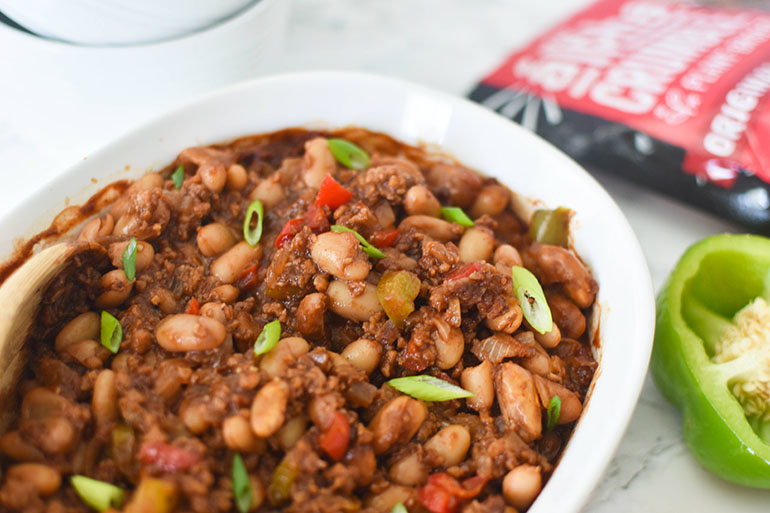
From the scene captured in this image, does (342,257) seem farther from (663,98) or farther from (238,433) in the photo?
(663,98)

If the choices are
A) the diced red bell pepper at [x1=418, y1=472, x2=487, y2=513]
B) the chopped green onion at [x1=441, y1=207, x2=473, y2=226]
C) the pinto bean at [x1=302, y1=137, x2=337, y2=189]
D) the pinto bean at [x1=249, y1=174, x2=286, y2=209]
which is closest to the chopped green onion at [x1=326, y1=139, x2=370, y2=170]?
the pinto bean at [x1=302, y1=137, x2=337, y2=189]

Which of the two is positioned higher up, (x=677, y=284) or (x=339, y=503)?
(x=339, y=503)

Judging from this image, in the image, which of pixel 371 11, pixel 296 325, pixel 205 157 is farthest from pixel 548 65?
pixel 296 325

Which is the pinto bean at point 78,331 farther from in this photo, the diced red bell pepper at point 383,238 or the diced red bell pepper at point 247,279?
the diced red bell pepper at point 383,238

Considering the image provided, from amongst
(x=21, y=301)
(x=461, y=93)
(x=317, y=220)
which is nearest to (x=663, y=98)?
(x=461, y=93)

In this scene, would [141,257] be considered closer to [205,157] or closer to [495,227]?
[205,157]

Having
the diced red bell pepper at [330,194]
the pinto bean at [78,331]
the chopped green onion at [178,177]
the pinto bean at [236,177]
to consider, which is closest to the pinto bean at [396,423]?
the diced red bell pepper at [330,194]

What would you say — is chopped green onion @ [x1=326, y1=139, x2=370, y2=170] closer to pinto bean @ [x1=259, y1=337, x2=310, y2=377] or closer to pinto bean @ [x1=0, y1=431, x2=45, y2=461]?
pinto bean @ [x1=259, y1=337, x2=310, y2=377]
